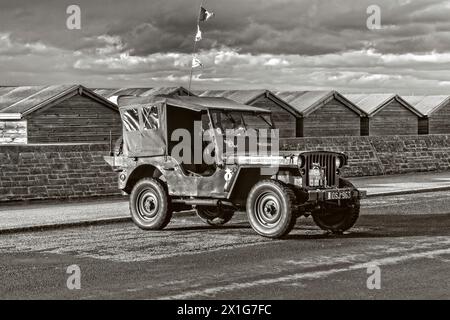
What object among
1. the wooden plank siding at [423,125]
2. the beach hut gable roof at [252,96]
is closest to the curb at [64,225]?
the beach hut gable roof at [252,96]

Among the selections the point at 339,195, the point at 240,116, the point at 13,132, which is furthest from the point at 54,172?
the point at 13,132

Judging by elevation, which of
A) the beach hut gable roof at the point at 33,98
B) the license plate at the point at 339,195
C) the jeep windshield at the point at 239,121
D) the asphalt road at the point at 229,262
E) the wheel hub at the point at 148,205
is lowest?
the asphalt road at the point at 229,262

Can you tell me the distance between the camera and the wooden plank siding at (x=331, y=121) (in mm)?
41969

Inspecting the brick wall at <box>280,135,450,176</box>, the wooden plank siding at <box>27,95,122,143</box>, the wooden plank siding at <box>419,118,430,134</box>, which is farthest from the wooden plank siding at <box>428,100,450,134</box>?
the wooden plank siding at <box>27,95,122,143</box>

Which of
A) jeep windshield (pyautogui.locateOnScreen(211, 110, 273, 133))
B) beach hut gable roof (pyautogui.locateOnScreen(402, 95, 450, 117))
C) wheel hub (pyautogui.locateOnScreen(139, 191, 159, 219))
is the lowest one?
wheel hub (pyautogui.locateOnScreen(139, 191, 159, 219))

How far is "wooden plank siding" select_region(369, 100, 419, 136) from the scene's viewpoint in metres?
46.3

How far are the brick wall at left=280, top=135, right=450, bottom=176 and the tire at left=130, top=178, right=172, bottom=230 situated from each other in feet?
36.4

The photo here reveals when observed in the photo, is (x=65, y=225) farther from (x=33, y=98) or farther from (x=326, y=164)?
(x=33, y=98)

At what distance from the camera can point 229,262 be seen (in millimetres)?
10070

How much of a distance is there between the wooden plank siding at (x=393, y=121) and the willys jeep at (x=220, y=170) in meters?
33.1

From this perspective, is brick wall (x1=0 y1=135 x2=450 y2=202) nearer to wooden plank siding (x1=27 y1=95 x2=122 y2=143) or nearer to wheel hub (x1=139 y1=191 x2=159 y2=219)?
wheel hub (x1=139 y1=191 x2=159 y2=219)

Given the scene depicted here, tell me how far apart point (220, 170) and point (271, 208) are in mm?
1190

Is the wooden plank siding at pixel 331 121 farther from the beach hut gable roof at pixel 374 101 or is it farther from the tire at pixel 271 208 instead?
the tire at pixel 271 208
